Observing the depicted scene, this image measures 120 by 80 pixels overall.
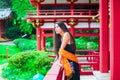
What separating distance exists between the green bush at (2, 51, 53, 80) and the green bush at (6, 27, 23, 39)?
76.9 feet

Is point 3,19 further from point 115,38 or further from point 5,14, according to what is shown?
point 115,38

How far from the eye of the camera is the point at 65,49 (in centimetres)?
570

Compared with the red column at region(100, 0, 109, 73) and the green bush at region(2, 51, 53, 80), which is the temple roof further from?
the red column at region(100, 0, 109, 73)

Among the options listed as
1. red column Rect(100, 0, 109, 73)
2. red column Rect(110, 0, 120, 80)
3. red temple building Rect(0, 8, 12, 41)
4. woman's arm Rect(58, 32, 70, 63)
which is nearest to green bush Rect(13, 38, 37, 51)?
red temple building Rect(0, 8, 12, 41)

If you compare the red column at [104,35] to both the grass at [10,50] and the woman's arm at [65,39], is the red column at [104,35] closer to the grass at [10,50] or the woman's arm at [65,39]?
the woman's arm at [65,39]

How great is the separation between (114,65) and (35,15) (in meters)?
16.2

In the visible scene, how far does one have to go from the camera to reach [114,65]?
674cm

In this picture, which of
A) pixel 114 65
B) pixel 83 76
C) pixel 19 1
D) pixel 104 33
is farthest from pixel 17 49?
pixel 114 65

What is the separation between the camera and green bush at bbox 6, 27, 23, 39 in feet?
133

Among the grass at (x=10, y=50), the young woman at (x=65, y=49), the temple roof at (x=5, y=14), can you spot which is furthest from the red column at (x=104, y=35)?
the temple roof at (x=5, y=14)

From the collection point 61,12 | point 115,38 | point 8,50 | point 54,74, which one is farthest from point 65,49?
point 8,50

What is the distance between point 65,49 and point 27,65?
1079 cm

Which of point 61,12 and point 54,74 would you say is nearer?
point 54,74

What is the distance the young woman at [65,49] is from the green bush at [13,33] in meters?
34.8
